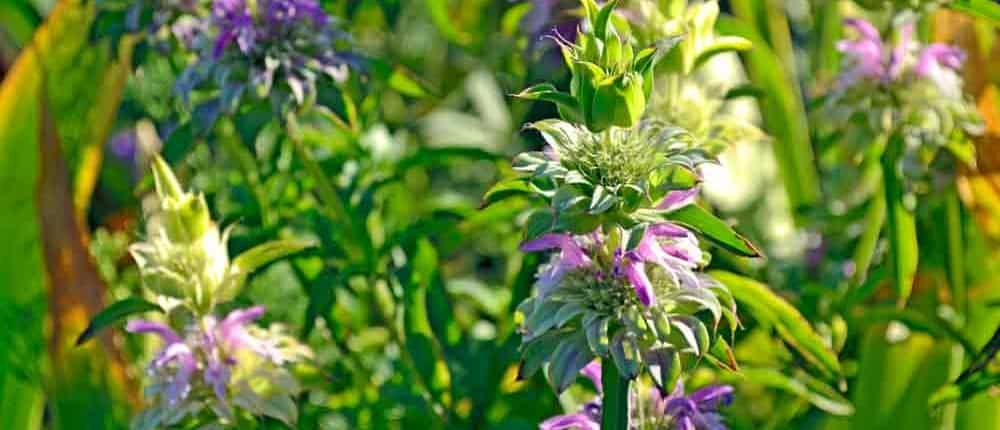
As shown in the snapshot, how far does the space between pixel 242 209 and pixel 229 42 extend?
23 centimetres

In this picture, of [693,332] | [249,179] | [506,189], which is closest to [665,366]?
[693,332]

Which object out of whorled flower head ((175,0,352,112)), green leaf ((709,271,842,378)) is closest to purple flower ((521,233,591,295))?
green leaf ((709,271,842,378))

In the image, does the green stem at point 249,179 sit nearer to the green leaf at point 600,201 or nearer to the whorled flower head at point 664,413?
the whorled flower head at point 664,413

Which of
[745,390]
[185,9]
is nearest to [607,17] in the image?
[185,9]

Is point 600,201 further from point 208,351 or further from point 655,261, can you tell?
point 208,351

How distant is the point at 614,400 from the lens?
0.85 meters

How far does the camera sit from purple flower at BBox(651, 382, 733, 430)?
95 centimetres

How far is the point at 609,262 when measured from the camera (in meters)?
0.85

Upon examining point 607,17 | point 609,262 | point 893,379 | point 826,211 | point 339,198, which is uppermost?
point 607,17

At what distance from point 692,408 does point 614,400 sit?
4.6 inches

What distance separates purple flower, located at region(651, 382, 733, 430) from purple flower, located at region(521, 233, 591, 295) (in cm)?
14

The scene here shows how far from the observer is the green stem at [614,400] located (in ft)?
2.78

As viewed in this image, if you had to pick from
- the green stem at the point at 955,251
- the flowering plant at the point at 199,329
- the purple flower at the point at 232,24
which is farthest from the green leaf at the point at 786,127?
the flowering plant at the point at 199,329

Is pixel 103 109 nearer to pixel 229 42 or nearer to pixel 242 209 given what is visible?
pixel 242 209
